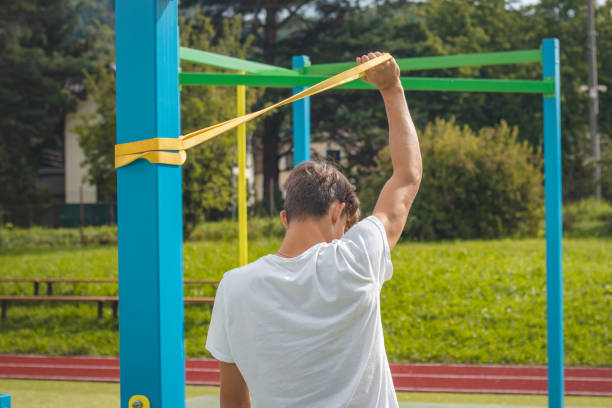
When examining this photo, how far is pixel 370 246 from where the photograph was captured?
1.35m

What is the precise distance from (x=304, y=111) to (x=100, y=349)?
4688 mm

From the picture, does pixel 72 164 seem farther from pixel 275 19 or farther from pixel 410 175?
pixel 410 175

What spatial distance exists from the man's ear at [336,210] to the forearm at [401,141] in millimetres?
153

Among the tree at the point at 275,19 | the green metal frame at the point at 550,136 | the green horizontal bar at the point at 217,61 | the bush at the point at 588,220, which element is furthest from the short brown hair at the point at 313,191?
the tree at the point at 275,19

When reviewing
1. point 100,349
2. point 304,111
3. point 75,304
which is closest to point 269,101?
point 75,304

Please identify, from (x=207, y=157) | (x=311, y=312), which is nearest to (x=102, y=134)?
(x=207, y=157)

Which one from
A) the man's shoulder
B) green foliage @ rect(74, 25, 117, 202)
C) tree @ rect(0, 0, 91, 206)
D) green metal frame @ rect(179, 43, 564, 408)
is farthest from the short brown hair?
tree @ rect(0, 0, 91, 206)

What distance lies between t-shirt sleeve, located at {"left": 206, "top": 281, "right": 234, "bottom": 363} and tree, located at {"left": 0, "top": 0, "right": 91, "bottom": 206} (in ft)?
65.0

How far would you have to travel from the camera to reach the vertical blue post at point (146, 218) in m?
1.43

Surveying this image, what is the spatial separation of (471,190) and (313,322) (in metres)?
11.6

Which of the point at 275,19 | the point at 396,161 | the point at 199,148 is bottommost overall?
the point at 396,161

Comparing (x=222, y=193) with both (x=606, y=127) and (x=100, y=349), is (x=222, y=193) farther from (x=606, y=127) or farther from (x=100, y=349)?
(x=606, y=127)

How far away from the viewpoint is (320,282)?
4.36 feet

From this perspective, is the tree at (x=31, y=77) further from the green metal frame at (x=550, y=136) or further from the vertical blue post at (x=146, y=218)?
the vertical blue post at (x=146, y=218)
